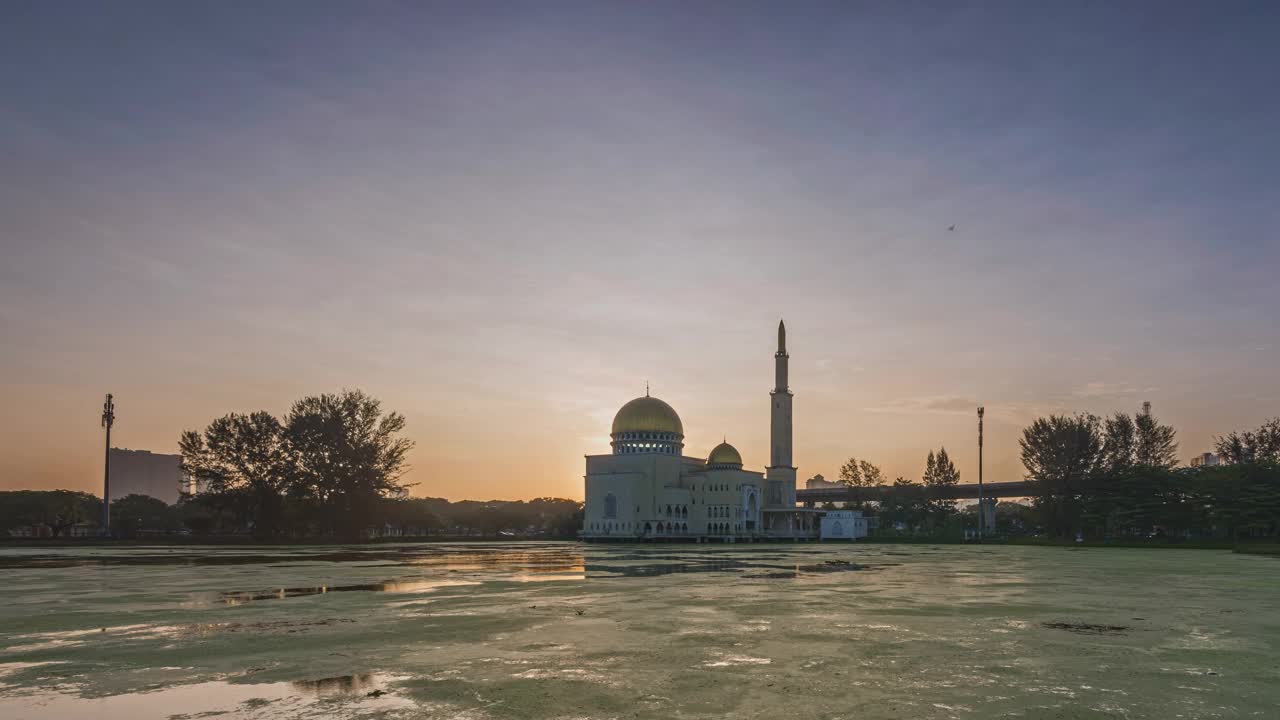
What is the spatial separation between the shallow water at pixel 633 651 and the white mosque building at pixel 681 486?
94.3m

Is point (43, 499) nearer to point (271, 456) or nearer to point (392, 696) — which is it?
point (271, 456)

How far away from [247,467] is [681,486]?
5699cm

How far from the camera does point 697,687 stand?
12.9 meters

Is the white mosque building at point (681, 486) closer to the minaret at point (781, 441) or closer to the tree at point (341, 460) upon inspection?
the minaret at point (781, 441)

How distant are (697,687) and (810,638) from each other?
18.6ft

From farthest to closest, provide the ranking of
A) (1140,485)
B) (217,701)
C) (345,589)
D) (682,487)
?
(682,487) < (1140,485) < (345,589) < (217,701)

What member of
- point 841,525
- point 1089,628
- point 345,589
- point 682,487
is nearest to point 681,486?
point 682,487

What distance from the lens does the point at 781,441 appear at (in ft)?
441

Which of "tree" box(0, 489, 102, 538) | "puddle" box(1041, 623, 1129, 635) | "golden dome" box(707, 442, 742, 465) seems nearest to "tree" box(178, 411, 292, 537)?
"tree" box(0, 489, 102, 538)

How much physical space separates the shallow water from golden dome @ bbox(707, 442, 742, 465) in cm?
10292

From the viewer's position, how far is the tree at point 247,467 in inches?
3711

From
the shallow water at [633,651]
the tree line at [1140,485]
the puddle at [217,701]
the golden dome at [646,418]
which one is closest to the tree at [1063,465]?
the tree line at [1140,485]

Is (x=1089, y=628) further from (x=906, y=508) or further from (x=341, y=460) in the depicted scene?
(x=906, y=508)

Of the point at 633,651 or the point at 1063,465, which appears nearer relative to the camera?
the point at 633,651
